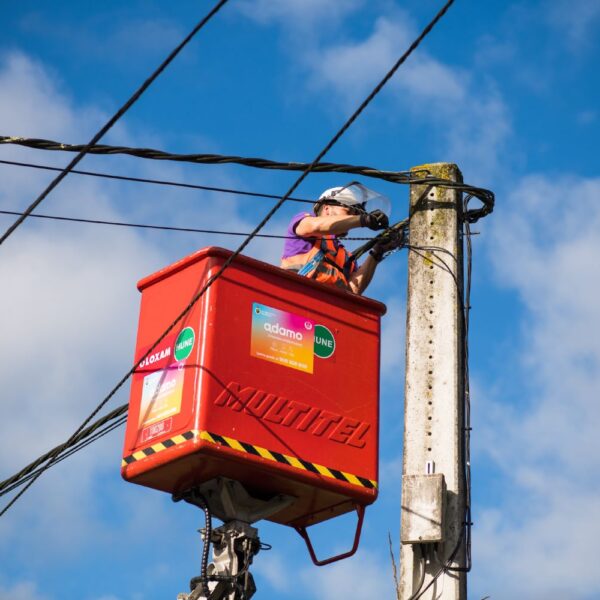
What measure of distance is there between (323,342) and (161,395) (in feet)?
3.03

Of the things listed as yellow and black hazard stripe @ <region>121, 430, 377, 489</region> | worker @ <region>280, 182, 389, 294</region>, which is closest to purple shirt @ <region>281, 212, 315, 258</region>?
worker @ <region>280, 182, 389, 294</region>

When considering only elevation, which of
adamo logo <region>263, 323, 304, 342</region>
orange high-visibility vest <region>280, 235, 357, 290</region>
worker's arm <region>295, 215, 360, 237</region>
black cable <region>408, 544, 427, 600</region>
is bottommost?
black cable <region>408, 544, 427, 600</region>

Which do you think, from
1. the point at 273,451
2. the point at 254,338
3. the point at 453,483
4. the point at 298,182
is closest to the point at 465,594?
the point at 453,483

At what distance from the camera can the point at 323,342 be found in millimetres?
7781

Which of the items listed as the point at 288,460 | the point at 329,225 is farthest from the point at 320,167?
the point at 288,460

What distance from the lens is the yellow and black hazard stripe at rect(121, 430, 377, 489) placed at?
23.6 feet

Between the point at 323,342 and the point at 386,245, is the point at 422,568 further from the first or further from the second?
the point at 386,245

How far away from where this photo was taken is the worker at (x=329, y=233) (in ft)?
27.6

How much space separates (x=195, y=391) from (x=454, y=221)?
1.91m

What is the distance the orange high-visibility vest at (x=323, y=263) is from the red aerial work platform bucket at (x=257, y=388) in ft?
1.51

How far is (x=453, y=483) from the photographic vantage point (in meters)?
7.45

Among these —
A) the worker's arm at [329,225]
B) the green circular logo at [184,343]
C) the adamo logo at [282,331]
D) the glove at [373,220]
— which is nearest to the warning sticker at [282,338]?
the adamo logo at [282,331]

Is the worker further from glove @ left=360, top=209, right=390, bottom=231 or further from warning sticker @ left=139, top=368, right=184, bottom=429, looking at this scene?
warning sticker @ left=139, top=368, right=184, bottom=429

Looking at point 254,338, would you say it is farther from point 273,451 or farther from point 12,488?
point 12,488
